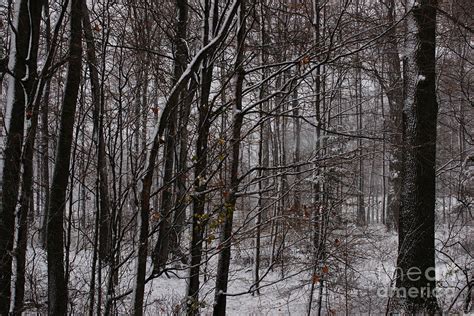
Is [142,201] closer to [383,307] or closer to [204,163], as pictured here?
[204,163]

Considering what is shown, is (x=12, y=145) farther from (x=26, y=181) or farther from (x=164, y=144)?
(x=164, y=144)

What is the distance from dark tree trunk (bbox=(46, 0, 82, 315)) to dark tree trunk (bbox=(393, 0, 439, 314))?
187 inches

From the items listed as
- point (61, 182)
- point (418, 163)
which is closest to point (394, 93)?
point (418, 163)

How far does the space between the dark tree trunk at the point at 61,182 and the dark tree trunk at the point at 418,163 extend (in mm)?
4748

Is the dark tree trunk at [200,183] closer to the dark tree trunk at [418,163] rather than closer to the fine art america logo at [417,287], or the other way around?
the fine art america logo at [417,287]

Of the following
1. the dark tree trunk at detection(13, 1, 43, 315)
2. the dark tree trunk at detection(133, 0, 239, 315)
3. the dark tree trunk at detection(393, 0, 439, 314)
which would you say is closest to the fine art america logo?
the dark tree trunk at detection(393, 0, 439, 314)

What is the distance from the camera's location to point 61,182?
4.56 m

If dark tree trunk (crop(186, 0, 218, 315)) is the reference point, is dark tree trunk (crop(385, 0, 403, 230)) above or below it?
above

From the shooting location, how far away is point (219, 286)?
4.70 m

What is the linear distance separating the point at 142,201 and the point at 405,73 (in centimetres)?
531

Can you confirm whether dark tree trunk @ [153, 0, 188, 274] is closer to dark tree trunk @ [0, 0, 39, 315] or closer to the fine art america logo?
dark tree trunk @ [0, 0, 39, 315]

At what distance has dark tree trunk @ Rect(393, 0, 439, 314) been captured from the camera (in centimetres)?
580

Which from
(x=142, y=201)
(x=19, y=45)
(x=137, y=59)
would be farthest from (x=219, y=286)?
(x=19, y=45)

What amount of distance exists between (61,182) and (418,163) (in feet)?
17.2
